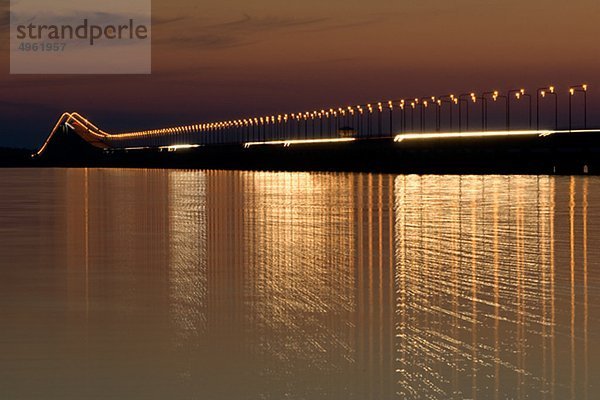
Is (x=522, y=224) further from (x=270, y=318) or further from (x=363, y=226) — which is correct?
(x=270, y=318)

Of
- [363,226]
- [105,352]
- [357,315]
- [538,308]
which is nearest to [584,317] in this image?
[538,308]

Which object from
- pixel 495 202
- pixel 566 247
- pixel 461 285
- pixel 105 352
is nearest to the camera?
pixel 105 352

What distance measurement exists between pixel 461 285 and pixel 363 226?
1368 cm

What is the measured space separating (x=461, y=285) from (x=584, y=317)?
3.43m

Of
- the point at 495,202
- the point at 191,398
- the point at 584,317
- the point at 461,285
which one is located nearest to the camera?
the point at 191,398

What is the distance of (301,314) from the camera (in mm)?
13398

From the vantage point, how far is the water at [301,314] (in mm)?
9523

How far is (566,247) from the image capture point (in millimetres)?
22781

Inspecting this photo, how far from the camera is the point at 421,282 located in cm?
1656

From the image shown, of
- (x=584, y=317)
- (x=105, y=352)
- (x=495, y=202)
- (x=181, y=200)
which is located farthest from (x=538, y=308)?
(x=181, y=200)

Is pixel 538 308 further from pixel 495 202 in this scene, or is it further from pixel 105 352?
pixel 495 202

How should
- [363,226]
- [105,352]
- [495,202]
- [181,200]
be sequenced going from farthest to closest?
[181,200] → [495,202] → [363,226] → [105,352]

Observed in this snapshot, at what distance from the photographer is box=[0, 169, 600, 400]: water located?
952cm

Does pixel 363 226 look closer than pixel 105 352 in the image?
No
